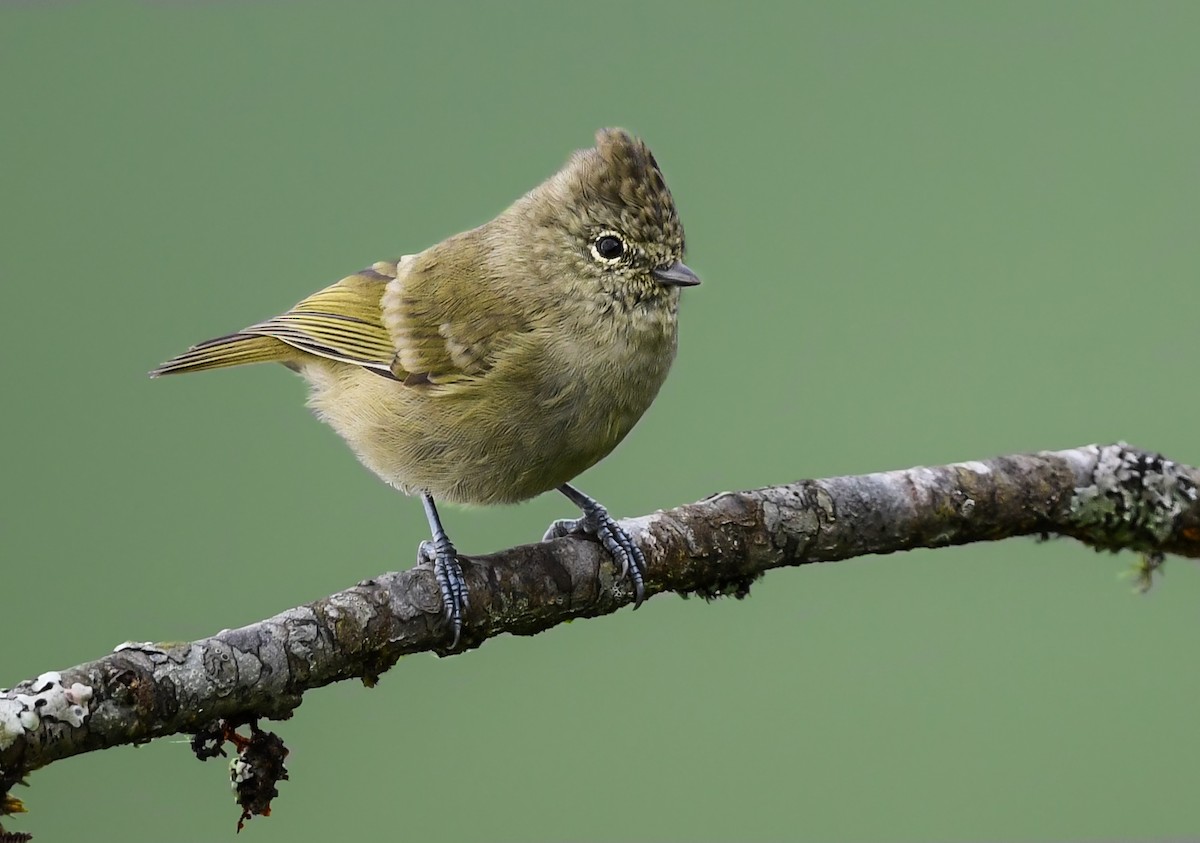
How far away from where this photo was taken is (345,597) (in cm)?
251

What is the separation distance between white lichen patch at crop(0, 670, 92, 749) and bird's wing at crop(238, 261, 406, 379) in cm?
156

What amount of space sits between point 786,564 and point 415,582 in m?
1.07

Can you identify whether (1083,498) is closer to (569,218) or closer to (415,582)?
(569,218)

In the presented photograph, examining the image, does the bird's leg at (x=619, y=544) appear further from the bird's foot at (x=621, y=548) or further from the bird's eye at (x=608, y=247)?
the bird's eye at (x=608, y=247)

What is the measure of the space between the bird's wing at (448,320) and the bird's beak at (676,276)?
15.2 inches

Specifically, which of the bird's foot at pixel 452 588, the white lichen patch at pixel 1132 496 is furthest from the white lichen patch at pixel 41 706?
the white lichen patch at pixel 1132 496

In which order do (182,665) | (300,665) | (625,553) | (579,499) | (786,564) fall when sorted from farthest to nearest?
(579,499)
(786,564)
(625,553)
(300,665)
(182,665)

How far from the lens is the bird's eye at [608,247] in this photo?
10.7ft

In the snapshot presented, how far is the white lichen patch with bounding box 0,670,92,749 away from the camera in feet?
6.43

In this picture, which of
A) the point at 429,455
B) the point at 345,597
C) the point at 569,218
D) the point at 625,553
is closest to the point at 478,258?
the point at 569,218

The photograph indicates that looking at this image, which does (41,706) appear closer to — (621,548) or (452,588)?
(452,588)

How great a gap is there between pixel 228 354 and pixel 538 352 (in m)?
1.16

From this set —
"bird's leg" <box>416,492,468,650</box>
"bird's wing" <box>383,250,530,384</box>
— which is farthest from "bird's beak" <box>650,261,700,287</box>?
"bird's leg" <box>416,492,468,650</box>

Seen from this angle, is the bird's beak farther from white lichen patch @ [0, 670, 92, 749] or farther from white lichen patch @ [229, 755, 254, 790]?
white lichen patch @ [0, 670, 92, 749]
